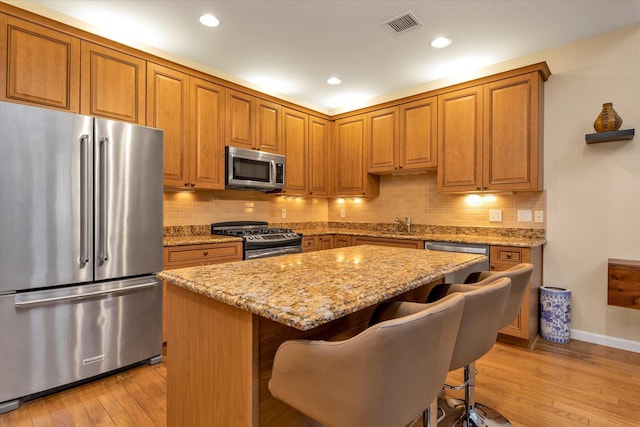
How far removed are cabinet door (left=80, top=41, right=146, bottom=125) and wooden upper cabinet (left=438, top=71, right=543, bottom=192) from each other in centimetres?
296

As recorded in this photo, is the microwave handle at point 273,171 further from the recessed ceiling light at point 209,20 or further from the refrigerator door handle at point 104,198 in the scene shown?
the refrigerator door handle at point 104,198

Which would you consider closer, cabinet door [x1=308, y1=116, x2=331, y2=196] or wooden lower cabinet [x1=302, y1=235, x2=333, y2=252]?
wooden lower cabinet [x1=302, y1=235, x2=333, y2=252]

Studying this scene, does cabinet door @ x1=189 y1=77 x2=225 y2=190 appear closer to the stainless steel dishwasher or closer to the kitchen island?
the kitchen island

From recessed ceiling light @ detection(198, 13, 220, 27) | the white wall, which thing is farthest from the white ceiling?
the white wall

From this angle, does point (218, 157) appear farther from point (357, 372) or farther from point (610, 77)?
point (610, 77)

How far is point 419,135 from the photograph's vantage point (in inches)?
149

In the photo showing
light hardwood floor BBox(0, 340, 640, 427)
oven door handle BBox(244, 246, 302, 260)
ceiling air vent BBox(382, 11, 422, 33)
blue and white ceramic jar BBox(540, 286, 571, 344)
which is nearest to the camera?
light hardwood floor BBox(0, 340, 640, 427)

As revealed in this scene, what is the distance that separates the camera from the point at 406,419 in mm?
925

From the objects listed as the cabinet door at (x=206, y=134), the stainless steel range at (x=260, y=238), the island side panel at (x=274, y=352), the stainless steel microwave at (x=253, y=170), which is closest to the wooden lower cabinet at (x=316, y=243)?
the stainless steel range at (x=260, y=238)

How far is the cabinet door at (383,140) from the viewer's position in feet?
13.2

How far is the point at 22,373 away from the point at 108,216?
1.03 m

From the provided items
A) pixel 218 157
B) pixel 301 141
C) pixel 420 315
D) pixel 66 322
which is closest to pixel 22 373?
pixel 66 322

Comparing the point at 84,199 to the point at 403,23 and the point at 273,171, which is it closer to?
the point at 273,171

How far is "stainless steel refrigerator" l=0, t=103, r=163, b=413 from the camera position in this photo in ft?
6.37
